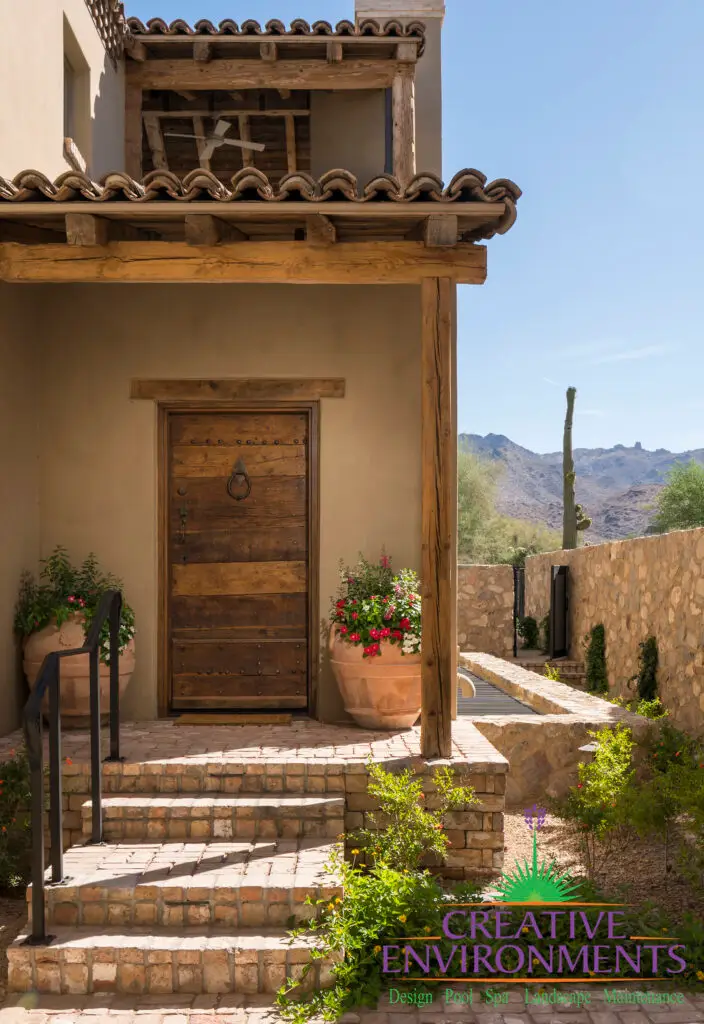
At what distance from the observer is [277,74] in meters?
8.38

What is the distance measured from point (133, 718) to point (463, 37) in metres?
36.2

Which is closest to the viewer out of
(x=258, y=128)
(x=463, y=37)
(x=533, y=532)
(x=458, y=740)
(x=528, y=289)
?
(x=458, y=740)

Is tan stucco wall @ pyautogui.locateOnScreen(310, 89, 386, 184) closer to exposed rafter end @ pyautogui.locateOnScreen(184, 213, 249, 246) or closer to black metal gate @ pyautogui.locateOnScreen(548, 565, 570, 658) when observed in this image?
exposed rafter end @ pyautogui.locateOnScreen(184, 213, 249, 246)

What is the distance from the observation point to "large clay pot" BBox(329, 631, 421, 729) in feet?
19.9

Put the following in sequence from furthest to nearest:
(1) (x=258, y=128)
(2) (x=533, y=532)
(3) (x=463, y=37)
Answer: (2) (x=533, y=532), (3) (x=463, y=37), (1) (x=258, y=128)

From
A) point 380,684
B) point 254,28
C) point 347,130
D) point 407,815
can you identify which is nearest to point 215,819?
point 407,815

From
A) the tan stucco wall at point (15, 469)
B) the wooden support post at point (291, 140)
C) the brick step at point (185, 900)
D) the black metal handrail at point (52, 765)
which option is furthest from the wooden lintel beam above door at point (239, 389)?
the brick step at point (185, 900)

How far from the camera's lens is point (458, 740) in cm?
593

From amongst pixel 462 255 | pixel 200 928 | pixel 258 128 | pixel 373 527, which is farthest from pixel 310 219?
pixel 258 128

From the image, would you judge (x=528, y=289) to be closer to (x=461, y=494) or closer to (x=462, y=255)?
(x=461, y=494)

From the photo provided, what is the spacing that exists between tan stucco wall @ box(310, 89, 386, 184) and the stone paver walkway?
690 centimetres

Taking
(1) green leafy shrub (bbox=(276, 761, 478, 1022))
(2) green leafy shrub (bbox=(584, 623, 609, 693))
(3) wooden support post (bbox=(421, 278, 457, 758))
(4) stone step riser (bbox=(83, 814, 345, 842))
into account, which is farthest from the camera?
(2) green leafy shrub (bbox=(584, 623, 609, 693))

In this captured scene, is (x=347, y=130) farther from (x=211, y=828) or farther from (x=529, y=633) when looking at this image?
(x=529, y=633)

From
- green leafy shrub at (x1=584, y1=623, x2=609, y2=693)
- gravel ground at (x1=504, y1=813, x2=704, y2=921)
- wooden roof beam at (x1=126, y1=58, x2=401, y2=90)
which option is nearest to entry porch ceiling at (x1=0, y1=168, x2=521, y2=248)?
gravel ground at (x1=504, y1=813, x2=704, y2=921)
